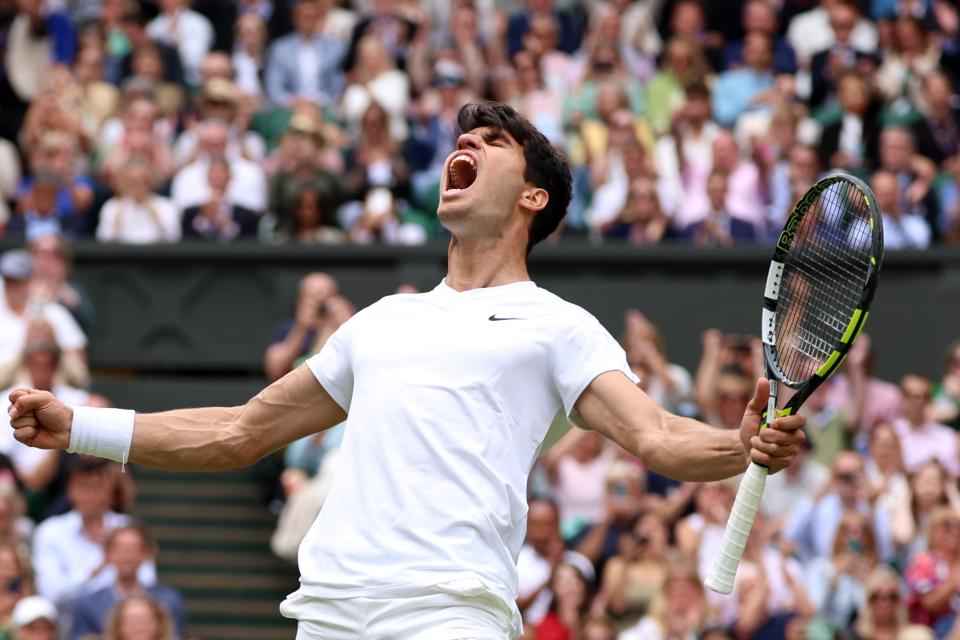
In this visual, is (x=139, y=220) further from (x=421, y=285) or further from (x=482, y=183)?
A: (x=482, y=183)

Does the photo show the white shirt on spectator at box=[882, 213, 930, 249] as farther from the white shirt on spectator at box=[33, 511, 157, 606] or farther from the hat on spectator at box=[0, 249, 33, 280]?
the hat on spectator at box=[0, 249, 33, 280]

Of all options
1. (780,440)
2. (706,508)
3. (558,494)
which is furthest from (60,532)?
(780,440)

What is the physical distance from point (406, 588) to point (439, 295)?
2.76ft

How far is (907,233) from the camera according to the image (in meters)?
13.0

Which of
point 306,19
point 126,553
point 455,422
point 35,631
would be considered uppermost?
point 455,422

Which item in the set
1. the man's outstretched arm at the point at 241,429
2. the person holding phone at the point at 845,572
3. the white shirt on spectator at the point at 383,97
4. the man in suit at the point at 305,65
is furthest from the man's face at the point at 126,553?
the man in suit at the point at 305,65

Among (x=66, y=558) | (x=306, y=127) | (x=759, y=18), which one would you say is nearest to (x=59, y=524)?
(x=66, y=558)

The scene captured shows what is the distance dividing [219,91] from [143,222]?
1.14m

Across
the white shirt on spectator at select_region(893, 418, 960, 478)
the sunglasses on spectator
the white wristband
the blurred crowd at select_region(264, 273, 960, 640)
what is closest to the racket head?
the white wristband

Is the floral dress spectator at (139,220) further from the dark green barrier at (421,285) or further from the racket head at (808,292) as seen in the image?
the racket head at (808,292)

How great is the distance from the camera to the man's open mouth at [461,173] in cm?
516

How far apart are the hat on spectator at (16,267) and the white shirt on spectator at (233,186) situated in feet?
4.57

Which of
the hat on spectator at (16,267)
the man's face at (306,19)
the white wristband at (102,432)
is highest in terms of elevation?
the white wristband at (102,432)

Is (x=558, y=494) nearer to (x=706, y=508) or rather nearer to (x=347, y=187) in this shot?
(x=706, y=508)
